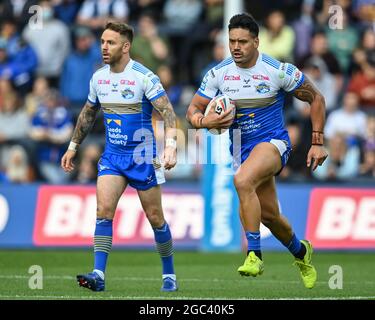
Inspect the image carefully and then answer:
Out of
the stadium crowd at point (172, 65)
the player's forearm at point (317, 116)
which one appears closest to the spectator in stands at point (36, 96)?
the stadium crowd at point (172, 65)

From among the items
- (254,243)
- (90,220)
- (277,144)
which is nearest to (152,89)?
(277,144)

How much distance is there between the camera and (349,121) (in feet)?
66.0

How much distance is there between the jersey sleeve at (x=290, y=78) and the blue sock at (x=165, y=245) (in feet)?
6.34

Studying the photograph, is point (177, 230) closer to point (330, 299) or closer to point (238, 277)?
point (238, 277)

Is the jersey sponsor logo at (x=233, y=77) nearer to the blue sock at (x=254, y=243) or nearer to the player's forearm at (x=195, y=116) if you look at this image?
the player's forearm at (x=195, y=116)

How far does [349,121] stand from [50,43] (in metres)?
5.87

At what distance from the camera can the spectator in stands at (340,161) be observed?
19.5 meters

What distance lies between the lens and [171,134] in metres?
11.4

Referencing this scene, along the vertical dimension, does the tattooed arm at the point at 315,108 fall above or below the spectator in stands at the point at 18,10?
below

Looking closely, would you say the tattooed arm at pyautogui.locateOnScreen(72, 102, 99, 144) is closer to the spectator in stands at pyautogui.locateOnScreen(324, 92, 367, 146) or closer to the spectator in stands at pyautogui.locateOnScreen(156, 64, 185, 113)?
the spectator in stands at pyautogui.locateOnScreen(156, 64, 185, 113)

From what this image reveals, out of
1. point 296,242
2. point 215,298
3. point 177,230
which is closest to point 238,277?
point 296,242

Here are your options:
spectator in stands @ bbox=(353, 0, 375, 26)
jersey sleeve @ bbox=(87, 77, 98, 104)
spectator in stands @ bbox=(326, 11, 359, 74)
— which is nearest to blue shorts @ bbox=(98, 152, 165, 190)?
jersey sleeve @ bbox=(87, 77, 98, 104)
